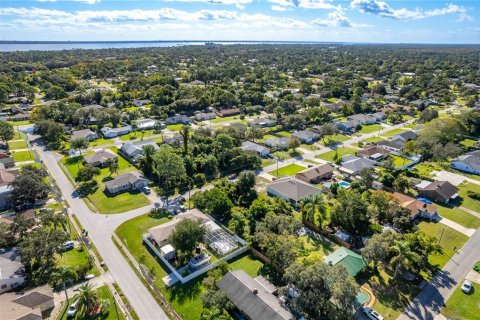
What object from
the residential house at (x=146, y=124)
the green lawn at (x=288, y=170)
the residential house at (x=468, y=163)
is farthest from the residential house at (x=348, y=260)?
the residential house at (x=146, y=124)

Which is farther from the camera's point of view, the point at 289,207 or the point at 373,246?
the point at 289,207

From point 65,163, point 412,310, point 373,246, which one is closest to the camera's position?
point 412,310

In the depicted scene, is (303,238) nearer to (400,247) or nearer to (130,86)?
(400,247)

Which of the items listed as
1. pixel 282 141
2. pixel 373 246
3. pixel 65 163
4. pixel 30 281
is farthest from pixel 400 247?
pixel 65 163

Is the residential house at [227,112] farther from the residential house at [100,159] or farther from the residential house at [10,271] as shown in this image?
the residential house at [10,271]

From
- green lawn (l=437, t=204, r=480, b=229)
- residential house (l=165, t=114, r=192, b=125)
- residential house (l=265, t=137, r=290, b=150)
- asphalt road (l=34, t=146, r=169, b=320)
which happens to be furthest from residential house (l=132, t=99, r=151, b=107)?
green lawn (l=437, t=204, r=480, b=229)

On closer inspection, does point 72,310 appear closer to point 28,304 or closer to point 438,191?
point 28,304

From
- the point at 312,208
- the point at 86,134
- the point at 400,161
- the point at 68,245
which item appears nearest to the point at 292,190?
the point at 312,208

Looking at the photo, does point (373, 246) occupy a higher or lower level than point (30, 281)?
higher
